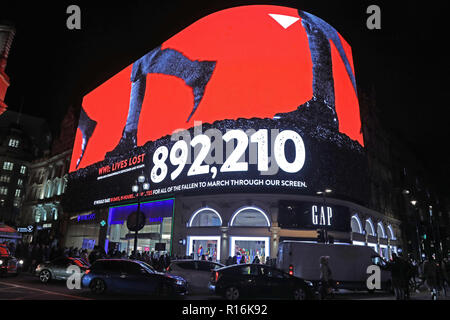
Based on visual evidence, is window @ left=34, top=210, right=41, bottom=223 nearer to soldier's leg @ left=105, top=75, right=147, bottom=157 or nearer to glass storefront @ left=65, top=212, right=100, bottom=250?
glass storefront @ left=65, top=212, right=100, bottom=250

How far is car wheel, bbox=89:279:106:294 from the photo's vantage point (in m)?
13.5

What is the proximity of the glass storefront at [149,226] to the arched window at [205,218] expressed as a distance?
256 centimetres

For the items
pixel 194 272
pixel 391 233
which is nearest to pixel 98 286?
pixel 194 272

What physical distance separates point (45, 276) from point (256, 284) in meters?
11.5

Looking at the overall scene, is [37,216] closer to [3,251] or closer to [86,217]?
[86,217]

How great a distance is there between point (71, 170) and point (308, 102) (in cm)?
3488

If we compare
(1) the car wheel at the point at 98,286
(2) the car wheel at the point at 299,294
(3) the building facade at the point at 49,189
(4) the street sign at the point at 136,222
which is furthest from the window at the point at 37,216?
(2) the car wheel at the point at 299,294

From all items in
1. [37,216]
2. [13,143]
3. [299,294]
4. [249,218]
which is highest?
[13,143]

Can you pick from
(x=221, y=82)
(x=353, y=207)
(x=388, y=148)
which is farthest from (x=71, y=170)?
(x=388, y=148)

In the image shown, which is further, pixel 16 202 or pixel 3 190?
pixel 16 202

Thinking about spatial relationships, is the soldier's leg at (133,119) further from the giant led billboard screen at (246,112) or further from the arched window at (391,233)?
the arched window at (391,233)

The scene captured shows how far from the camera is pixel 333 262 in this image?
18031 millimetres

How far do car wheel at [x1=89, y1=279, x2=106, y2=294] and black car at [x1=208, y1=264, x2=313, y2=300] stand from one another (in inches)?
179

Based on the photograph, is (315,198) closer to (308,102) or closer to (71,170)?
(308,102)
